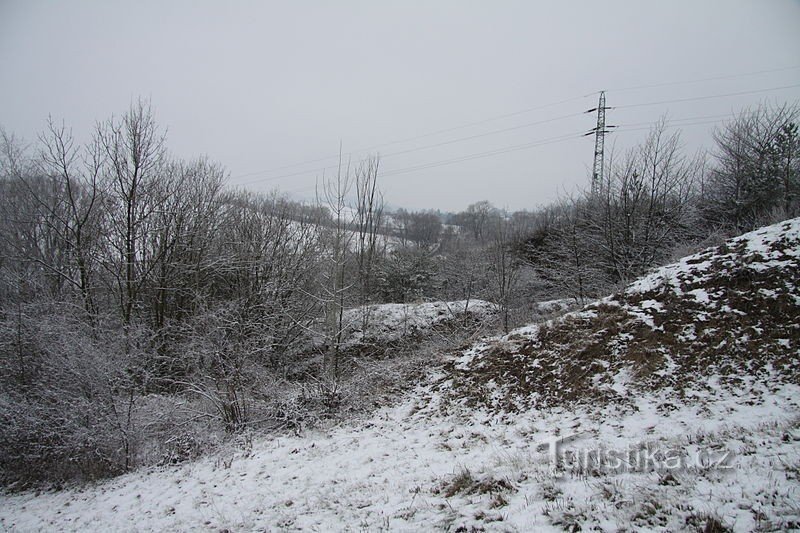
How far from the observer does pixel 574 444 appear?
4.77 m

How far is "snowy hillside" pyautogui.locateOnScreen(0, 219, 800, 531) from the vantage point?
329cm

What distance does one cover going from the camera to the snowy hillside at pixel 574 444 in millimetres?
3289

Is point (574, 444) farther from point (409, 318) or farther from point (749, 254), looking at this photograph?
point (409, 318)

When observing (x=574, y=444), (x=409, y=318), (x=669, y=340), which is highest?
(x=669, y=340)

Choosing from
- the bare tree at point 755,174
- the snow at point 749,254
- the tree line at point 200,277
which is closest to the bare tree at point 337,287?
the tree line at point 200,277

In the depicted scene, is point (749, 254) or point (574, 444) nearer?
point (574, 444)

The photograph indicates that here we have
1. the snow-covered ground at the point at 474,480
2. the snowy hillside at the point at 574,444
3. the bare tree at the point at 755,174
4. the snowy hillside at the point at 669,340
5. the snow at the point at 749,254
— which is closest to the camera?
the snow-covered ground at the point at 474,480

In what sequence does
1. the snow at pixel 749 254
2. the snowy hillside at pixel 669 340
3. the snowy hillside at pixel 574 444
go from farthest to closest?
the snow at pixel 749 254
the snowy hillside at pixel 669 340
the snowy hillside at pixel 574 444

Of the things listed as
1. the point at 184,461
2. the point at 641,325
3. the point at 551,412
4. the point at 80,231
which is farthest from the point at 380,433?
the point at 80,231

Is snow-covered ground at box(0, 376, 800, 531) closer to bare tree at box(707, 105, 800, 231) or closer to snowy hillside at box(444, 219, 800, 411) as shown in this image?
snowy hillside at box(444, 219, 800, 411)

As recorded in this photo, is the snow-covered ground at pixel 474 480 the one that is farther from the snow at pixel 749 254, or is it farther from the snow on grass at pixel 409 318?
the snow on grass at pixel 409 318

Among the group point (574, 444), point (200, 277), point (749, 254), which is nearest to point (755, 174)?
point (749, 254)

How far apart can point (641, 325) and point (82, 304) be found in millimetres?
15624

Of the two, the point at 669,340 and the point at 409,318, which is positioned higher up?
the point at 669,340
